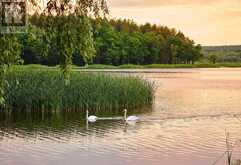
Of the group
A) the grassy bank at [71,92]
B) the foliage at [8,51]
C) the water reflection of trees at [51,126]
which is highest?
the foliage at [8,51]

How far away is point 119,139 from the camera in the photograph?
54.0ft

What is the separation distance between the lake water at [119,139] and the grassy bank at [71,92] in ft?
2.44

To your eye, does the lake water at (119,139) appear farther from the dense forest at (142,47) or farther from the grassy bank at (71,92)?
the dense forest at (142,47)

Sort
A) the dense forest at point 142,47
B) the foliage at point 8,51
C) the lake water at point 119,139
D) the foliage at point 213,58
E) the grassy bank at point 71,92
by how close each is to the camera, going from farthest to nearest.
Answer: the foliage at point 213,58
the dense forest at point 142,47
the grassy bank at point 71,92
the lake water at point 119,139
the foliage at point 8,51

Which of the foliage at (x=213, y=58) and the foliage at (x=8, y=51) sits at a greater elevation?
the foliage at (x=8, y=51)

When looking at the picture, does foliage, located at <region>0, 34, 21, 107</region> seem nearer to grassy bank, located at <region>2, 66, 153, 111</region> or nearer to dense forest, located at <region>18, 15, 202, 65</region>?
grassy bank, located at <region>2, 66, 153, 111</region>

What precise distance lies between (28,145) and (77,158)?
7.83 feet

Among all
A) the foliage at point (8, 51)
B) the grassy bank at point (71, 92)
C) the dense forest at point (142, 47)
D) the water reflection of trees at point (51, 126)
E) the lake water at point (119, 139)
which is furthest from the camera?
the dense forest at point (142, 47)

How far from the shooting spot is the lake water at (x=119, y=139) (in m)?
13.4

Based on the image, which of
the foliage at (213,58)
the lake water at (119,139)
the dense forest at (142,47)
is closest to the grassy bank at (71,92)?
the lake water at (119,139)

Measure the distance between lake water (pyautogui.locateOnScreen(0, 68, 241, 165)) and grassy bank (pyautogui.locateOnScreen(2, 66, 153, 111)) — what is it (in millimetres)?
744

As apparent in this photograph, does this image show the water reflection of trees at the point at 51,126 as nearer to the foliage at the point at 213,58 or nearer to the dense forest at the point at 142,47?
the dense forest at the point at 142,47

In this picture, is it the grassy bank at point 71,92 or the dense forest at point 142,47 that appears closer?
the grassy bank at point 71,92

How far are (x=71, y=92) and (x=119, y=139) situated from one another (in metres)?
7.27
